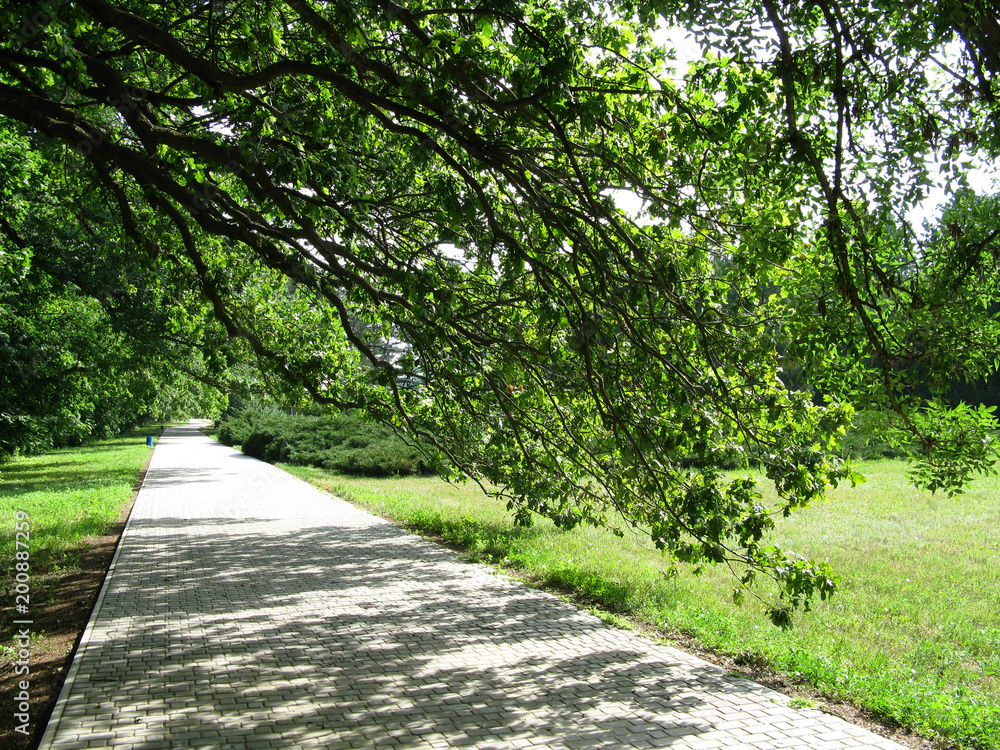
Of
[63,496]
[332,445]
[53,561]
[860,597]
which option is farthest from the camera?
[332,445]

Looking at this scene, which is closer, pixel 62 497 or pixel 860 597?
pixel 860 597

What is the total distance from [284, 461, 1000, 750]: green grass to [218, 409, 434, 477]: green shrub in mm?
10720

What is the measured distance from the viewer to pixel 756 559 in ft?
17.0

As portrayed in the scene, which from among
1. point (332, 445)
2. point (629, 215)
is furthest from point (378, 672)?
point (332, 445)

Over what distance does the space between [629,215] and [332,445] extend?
27.8 m

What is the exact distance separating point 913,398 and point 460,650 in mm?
4607

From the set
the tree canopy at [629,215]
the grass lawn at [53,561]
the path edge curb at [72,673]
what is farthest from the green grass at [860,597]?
the grass lawn at [53,561]

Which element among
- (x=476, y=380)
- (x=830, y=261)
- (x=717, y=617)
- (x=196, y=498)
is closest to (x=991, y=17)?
(x=830, y=261)

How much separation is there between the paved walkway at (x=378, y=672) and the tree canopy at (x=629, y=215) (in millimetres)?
1235

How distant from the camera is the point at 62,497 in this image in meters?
18.4

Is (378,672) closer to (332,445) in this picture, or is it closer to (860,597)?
(860,597)

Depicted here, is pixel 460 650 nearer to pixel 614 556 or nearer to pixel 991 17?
pixel 614 556

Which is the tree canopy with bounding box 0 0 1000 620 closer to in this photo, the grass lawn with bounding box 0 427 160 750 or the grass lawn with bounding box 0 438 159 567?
the grass lawn with bounding box 0 427 160 750

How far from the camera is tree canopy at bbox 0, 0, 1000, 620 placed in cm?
447
